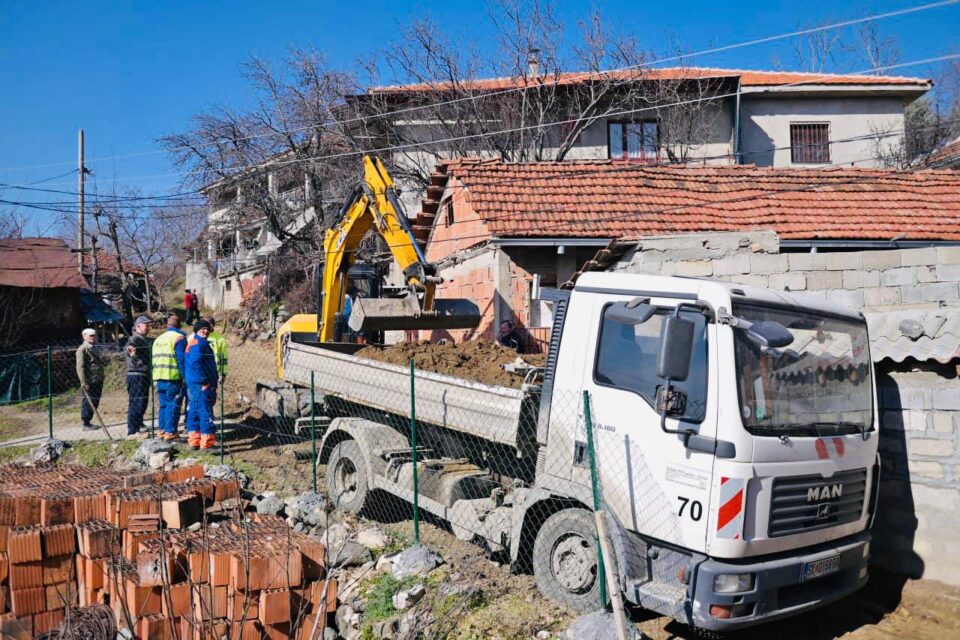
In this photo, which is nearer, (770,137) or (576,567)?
(576,567)

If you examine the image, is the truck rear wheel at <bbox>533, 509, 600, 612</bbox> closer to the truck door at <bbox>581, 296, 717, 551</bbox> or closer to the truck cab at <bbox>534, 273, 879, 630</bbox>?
the truck cab at <bbox>534, 273, 879, 630</bbox>

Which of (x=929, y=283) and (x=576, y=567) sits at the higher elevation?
(x=929, y=283)

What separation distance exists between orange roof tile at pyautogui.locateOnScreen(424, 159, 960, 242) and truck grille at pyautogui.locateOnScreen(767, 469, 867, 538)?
843 centimetres

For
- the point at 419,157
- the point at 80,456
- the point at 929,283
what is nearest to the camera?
the point at 929,283

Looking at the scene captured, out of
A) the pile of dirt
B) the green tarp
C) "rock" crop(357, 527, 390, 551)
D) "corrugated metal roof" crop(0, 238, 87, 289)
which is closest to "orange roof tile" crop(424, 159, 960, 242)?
the pile of dirt

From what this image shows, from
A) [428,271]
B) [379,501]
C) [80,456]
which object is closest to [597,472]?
[379,501]

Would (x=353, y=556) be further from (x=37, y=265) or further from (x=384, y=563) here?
(x=37, y=265)

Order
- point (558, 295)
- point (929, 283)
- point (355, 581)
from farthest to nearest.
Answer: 1. point (929, 283)
2. point (355, 581)
3. point (558, 295)

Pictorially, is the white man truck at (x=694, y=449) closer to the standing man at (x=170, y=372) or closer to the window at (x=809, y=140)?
the standing man at (x=170, y=372)

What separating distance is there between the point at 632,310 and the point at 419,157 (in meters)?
19.6

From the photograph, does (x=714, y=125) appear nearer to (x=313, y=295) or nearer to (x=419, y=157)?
(x=419, y=157)

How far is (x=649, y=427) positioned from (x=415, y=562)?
2.45m

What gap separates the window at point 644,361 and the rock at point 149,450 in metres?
7.43

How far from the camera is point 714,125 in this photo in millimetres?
24156
